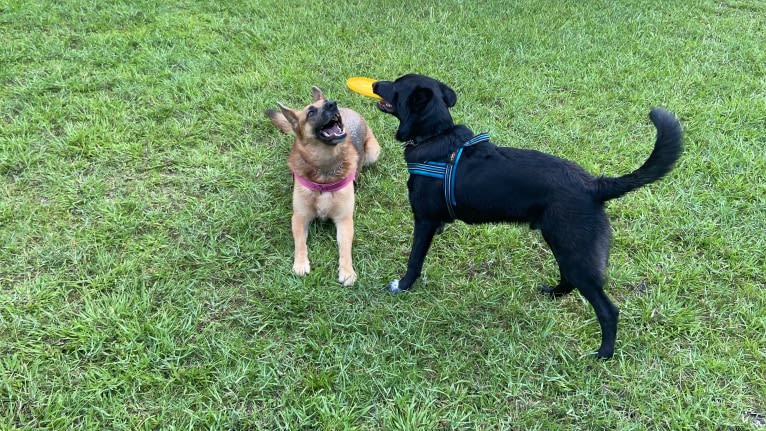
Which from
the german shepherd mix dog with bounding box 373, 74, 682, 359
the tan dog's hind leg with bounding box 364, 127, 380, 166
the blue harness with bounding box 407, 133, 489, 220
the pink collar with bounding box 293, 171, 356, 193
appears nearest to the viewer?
the german shepherd mix dog with bounding box 373, 74, 682, 359

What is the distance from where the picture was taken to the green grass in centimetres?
246

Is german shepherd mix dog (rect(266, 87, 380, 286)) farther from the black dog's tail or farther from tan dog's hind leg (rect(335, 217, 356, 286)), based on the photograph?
the black dog's tail

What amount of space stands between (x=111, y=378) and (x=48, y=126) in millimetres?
3048

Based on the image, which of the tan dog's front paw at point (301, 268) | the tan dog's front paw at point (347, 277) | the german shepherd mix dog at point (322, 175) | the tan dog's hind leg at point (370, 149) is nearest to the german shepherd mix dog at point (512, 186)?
the tan dog's front paw at point (347, 277)

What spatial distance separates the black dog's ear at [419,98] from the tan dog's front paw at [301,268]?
128 centimetres

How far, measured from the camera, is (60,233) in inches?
132

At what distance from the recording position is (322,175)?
3.37m

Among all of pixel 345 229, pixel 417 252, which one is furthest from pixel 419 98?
pixel 345 229

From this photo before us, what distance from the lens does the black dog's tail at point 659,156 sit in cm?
216

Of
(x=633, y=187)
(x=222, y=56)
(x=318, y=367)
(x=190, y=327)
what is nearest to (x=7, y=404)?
(x=190, y=327)

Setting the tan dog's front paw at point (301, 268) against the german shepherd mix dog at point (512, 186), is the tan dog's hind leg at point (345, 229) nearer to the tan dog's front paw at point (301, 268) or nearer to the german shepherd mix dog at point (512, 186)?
the tan dog's front paw at point (301, 268)

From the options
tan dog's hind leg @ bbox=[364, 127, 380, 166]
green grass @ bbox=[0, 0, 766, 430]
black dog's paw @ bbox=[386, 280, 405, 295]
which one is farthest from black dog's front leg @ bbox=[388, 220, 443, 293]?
tan dog's hind leg @ bbox=[364, 127, 380, 166]

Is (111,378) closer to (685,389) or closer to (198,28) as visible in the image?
(685,389)

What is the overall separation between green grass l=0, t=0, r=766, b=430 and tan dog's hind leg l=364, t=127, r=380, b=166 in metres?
0.14
